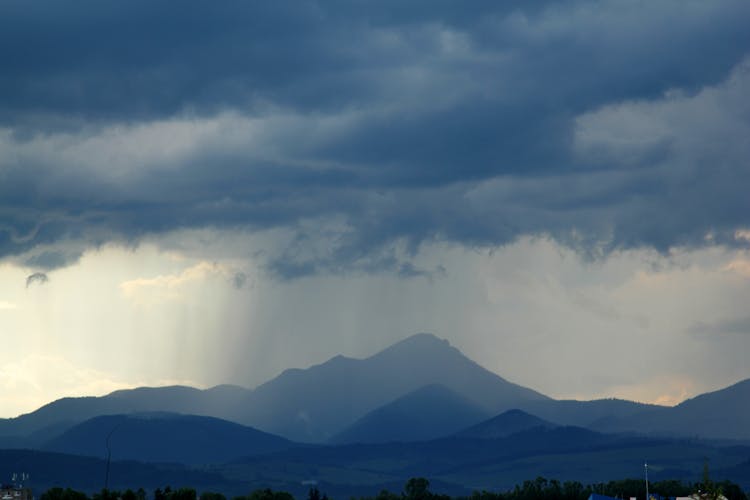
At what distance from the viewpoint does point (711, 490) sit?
443 feet
